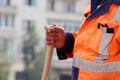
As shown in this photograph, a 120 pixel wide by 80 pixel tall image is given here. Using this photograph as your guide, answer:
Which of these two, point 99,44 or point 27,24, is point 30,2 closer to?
point 27,24

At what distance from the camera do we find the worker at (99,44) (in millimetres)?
1066

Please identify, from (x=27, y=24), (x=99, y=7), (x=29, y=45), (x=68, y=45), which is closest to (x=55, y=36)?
(x=68, y=45)

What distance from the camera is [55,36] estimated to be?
4.22 ft

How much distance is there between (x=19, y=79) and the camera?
1298cm

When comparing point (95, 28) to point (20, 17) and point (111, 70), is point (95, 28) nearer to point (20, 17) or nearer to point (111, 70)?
point (111, 70)

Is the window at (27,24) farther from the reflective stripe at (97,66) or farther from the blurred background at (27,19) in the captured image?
the reflective stripe at (97,66)

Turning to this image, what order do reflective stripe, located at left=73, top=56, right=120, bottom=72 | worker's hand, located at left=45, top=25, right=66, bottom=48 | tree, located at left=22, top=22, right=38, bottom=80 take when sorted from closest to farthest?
reflective stripe, located at left=73, top=56, right=120, bottom=72 → worker's hand, located at left=45, top=25, right=66, bottom=48 → tree, located at left=22, top=22, right=38, bottom=80

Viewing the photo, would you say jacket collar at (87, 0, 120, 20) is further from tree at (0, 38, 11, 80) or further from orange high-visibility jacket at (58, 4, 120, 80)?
tree at (0, 38, 11, 80)

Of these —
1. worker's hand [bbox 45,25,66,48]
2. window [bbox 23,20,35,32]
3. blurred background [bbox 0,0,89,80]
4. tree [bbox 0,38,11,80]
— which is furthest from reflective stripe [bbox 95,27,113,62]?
window [bbox 23,20,35,32]

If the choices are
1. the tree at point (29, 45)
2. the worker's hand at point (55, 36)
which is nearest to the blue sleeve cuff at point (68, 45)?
the worker's hand at point (55, 36)

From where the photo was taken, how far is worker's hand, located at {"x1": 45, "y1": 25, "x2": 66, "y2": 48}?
4.14 ft

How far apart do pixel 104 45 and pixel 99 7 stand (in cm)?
10

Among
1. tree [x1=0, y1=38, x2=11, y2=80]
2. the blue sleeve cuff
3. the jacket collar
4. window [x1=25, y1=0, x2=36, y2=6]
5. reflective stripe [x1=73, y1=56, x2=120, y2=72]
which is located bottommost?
tree [x1=0, y1=38, x2=11, y2=80]

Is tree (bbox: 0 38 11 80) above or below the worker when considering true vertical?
below
